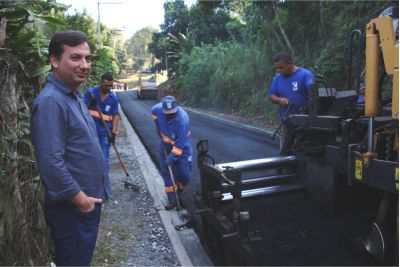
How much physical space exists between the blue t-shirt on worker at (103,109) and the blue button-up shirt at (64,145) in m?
3.92

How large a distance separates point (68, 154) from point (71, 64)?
0.49m

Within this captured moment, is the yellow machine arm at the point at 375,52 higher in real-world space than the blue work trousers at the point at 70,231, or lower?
higher

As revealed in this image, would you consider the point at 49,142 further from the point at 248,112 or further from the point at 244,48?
the point at 244,48

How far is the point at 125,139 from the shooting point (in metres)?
11.5

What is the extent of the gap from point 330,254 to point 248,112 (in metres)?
15.4

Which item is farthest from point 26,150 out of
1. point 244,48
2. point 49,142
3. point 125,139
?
point 244,48

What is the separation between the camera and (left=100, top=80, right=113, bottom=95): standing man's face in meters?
6.18

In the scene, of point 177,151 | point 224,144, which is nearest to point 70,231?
point 177,151

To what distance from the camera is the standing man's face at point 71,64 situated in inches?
88.4

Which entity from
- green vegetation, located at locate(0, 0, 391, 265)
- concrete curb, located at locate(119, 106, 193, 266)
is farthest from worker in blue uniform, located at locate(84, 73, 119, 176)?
green vegetation, located at locate(0, 0, 391, 265)

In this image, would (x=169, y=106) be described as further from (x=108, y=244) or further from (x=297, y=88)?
(x=108, y=244)

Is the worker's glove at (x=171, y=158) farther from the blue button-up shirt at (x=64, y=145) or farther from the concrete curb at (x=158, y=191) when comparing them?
the blue button-up shirt at (x=64, y=145)

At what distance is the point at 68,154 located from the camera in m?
2.20

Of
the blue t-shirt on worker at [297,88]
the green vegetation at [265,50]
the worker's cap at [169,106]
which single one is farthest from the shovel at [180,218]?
the green vegetation at [265,50]
